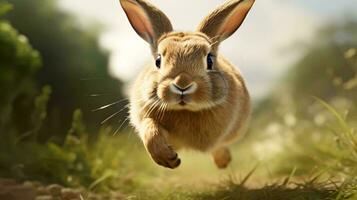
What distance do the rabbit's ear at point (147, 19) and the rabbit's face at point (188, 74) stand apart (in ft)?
A: 0.95

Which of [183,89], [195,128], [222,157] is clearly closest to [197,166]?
[222,157]

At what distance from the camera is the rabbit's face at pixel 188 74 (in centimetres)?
491

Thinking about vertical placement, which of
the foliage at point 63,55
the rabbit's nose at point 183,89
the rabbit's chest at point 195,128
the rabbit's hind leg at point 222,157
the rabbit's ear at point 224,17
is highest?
the foliage at point 63,55

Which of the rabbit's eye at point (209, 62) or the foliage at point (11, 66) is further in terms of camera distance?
the foliage at point (11, 66)

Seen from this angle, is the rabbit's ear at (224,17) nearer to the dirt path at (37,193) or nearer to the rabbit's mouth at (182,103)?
the rabbit's mouth at (182,103)

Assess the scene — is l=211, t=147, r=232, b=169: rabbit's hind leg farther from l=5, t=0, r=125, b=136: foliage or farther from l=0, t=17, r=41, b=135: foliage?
l=5, t=0, r=125, b=136: foliage

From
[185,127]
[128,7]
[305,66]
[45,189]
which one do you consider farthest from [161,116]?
[305,66]

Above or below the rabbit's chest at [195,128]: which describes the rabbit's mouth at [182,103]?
below

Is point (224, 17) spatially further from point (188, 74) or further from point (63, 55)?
point (63, 55)

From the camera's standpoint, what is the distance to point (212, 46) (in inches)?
227

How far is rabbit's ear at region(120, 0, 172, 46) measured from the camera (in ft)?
19.2

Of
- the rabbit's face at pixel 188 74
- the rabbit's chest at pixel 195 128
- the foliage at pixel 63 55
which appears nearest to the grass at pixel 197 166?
the rabbit's chest at pixel 195 128

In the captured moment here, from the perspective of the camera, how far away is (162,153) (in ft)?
16.2

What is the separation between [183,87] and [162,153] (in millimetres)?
583
